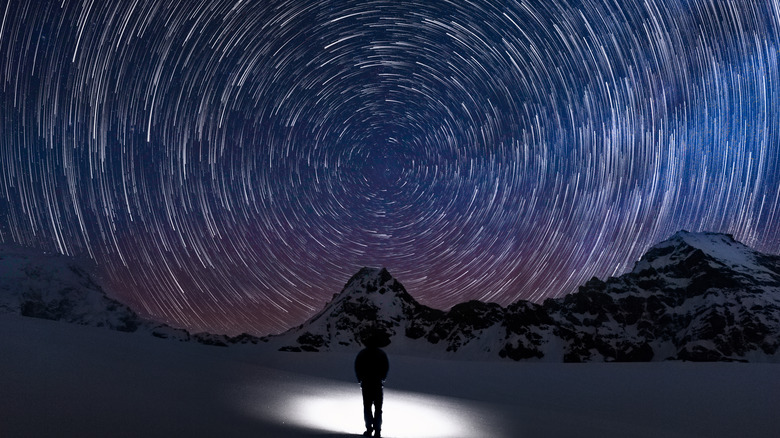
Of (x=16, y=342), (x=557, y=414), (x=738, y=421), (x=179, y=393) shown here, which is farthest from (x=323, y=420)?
(x=738, y=421)

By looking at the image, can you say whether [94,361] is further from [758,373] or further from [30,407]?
[758,373]

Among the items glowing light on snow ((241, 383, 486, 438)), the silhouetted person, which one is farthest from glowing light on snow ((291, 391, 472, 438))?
the silhouetted person

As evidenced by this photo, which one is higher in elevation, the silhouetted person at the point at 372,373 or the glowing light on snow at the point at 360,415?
the silhouetted person at the point at 372,373

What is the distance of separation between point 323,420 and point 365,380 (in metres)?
1.29

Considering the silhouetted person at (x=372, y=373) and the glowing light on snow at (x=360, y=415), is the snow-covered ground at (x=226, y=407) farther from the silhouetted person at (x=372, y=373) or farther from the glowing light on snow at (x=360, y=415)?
the silhouetted person at (x=372, y=373)

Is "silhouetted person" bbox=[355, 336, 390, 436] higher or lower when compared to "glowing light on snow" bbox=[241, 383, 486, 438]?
higher

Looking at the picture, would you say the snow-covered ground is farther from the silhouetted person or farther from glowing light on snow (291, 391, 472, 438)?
→ the silhouetted person

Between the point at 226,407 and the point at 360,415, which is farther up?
the point at 226,407

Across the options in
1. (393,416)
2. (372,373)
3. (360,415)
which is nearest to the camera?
(372,373)

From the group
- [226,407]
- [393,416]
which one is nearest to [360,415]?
[393,416]

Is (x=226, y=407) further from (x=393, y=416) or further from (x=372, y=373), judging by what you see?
(x=393, y=416)

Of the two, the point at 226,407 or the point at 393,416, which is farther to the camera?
the point at 393,416

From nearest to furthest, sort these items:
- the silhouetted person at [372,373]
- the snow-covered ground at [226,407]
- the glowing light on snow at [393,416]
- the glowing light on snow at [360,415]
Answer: the snow-covered ground at [226,407] → the silhouetted person at [372,373] → the glowing light on snow at [360,415] → the glowing light on snow at [393,416]

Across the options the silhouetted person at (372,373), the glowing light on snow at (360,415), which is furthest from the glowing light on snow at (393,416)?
the silhouetted person at (372,373)
